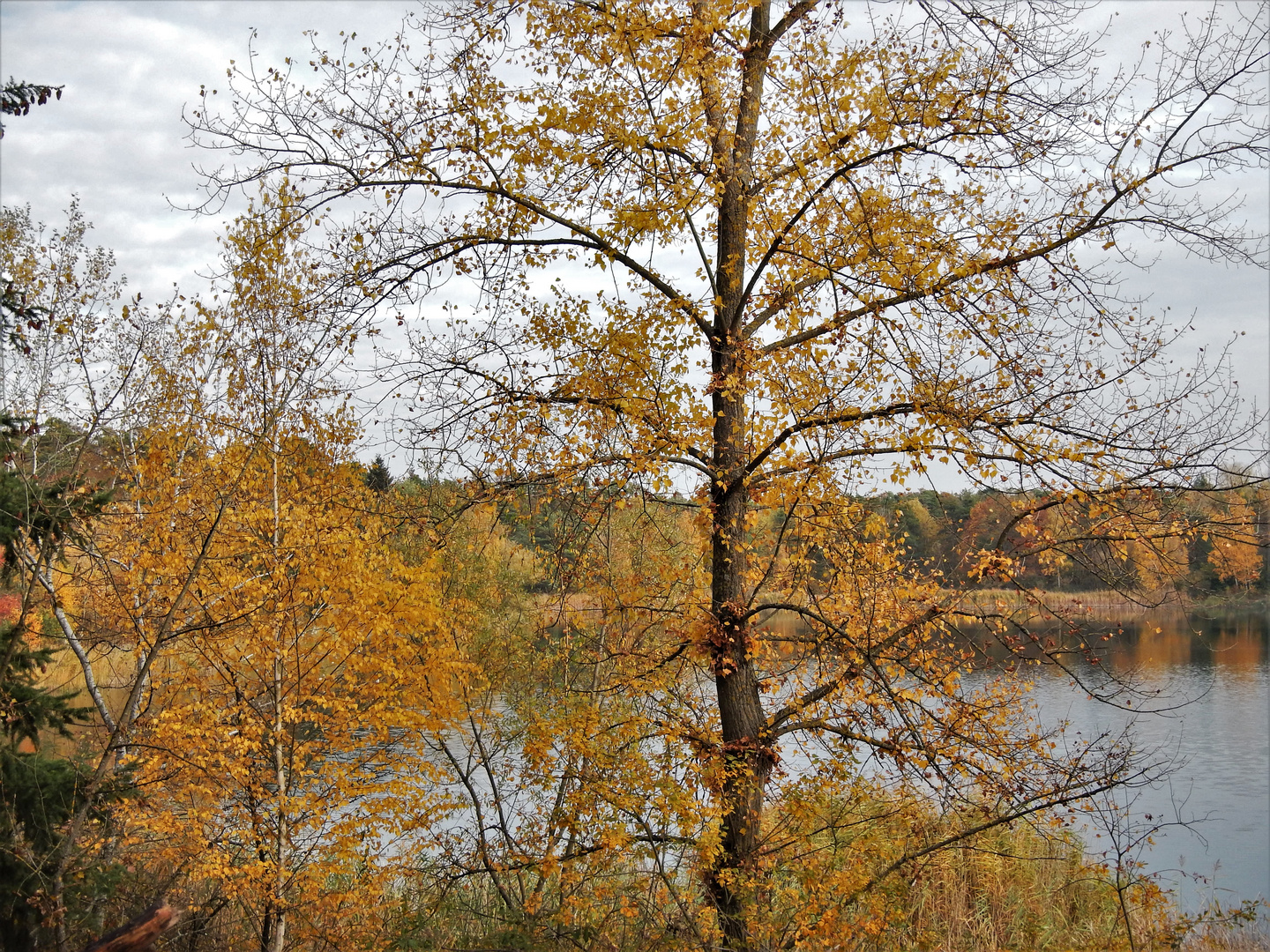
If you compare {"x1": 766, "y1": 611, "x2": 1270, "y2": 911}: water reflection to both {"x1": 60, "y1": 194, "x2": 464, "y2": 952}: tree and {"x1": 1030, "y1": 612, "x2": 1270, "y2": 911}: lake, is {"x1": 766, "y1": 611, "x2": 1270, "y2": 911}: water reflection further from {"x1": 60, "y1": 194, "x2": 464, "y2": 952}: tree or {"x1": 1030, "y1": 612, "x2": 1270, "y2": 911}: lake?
Result: {"x1": 60, "y1": 194, "x2": 464, "y2": 952}: tree

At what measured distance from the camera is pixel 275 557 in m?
8.98

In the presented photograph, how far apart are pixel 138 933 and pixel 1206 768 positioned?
58.5ft

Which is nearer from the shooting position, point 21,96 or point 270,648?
point 21,96

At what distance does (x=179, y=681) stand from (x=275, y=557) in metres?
2.13

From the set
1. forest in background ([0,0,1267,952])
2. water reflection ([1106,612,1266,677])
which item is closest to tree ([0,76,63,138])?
forest in background ([0,0,1267,952])

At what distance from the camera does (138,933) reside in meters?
3.22

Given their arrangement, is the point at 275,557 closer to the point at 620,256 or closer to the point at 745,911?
the point at 620,256

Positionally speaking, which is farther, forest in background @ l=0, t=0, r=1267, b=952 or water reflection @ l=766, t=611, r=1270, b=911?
water reflection @ l=766, t=611, r=1270, b=911

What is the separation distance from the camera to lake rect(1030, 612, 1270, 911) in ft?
38.6

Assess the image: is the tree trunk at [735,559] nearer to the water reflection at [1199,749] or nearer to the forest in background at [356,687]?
the forest in background at [356,687]

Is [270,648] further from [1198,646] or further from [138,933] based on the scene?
[1198,646]

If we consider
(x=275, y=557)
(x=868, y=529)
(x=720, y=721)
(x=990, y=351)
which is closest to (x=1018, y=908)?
(x=720, y=721)

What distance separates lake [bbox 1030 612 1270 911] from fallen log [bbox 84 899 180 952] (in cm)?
709

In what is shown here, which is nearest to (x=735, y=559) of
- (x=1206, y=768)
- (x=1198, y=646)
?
(x=1206, y=768)
